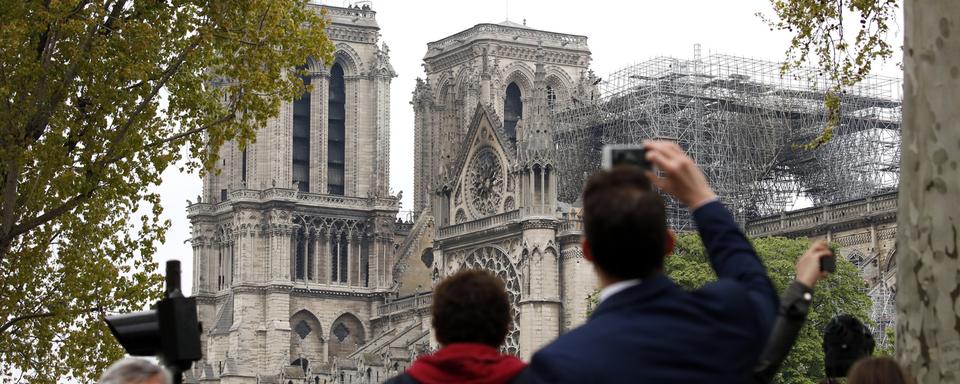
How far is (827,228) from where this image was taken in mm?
61281

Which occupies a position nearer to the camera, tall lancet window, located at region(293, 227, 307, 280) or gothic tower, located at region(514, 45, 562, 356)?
gothic tower, located at region(514, 45, 562, 356)

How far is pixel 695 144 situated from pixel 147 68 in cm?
4394

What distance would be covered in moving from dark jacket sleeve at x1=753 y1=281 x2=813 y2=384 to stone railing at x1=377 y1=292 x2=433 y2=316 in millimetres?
68751

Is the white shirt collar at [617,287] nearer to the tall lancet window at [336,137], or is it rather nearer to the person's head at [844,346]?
the person's head at [844,346]

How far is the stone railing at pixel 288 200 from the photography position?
80375 millimetres

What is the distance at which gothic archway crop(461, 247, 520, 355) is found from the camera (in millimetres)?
66250

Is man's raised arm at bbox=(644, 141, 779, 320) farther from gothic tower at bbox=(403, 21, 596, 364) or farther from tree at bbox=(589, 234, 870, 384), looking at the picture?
gothic tower at bbox=(403, 21, 596, 364)

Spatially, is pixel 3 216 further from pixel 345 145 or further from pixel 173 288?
pixel 345 145

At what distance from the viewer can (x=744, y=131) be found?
68.2 meters

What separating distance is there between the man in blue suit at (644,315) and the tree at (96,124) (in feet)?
59.0

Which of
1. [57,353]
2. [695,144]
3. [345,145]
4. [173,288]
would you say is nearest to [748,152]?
[695,144]

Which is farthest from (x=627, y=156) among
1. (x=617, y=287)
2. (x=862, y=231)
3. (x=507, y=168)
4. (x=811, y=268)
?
(x=507, y=168)

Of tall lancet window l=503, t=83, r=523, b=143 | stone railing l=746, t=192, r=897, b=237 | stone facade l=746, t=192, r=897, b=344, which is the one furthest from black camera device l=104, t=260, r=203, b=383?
tall lancet window l=503, t=83, r=523, b=143

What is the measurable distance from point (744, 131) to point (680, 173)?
62448mm
